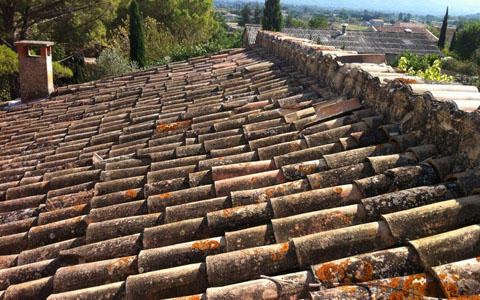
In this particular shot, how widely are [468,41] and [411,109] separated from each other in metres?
56.1

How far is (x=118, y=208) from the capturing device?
312cm

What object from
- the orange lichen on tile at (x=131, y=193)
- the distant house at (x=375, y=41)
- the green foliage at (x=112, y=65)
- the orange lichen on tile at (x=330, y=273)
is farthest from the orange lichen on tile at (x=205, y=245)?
the distant house at (x=375, y=41)

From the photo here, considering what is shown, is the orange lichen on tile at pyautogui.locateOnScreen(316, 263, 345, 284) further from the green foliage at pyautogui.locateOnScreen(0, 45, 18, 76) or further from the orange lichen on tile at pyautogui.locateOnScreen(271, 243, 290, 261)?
the green foliage at pyautogui.locateOnScreen(0, 45, 18, 76)

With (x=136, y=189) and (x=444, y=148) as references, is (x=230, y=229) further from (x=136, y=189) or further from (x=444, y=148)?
(x=444, y=148)

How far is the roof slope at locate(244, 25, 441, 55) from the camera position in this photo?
3478 centimetres

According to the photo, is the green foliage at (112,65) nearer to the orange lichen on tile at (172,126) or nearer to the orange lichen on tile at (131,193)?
the orange lichen on tile at (172,126)

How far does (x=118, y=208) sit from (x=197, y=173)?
30.6 inches

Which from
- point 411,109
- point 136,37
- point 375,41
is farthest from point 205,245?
point 375,41

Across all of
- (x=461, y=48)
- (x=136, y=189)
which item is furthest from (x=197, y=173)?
(x=461, y=48)

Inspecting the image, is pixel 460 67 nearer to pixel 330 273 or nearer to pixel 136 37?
pixel 136 37

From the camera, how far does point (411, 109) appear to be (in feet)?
10.4

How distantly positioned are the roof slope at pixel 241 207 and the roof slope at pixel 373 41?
106ft

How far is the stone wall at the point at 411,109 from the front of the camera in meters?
2.51

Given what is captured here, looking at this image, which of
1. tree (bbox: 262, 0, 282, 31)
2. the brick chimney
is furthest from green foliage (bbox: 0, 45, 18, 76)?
tree (bbox: 262, 0, 282, 31)
